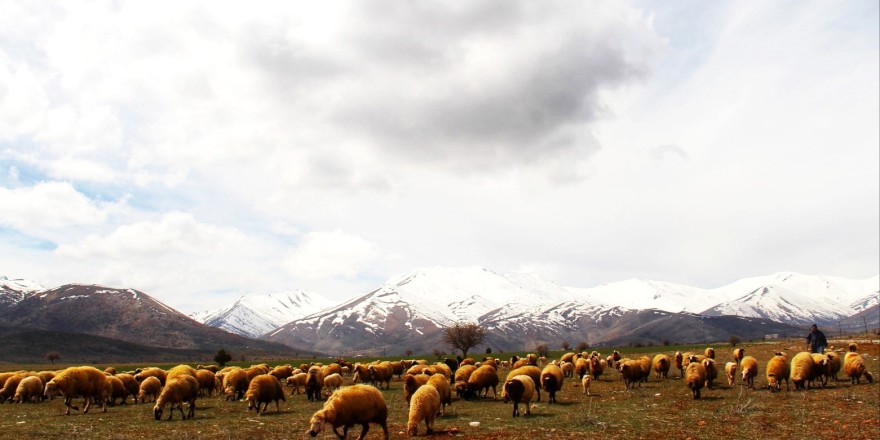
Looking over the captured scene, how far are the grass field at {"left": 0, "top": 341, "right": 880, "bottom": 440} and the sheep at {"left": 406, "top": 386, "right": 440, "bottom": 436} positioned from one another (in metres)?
0.92

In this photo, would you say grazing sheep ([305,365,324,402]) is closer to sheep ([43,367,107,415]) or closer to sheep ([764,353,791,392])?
sheep ([43,367,107,415])

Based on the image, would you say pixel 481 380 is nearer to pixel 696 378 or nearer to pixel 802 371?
pixel 696 378

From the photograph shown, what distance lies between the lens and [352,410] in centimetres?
1847

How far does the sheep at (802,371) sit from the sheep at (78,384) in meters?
42.3

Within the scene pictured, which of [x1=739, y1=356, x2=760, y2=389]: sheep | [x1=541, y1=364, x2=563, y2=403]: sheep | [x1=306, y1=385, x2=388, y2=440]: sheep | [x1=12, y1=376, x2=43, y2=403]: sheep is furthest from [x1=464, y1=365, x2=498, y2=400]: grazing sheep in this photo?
[x1=12, y1=376, x2=43, y2=403]: sheep

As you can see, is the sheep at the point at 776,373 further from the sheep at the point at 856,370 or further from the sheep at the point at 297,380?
the sheep at the point at 297,380

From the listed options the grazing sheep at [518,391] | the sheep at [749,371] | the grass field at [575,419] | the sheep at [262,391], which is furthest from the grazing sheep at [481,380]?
the sheep at [749,371]

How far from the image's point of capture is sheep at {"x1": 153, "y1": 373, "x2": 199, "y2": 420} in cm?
2611

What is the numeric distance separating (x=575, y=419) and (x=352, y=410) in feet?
33.8

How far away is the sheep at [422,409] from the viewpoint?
19.8 metres

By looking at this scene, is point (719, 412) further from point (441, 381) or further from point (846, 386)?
point (846, 386)

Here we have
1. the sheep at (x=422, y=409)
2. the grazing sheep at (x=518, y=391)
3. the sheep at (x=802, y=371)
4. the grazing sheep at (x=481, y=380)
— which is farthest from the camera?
the grazing sheep at (x=481, y=380)

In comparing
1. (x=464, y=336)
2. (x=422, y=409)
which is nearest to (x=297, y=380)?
(x=422, y=409)

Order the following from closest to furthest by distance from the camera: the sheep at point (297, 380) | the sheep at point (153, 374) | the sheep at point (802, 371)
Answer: the sheep at point (802, 371) → the sheep at point (153, 374) → the sheep at point (297, 380)
